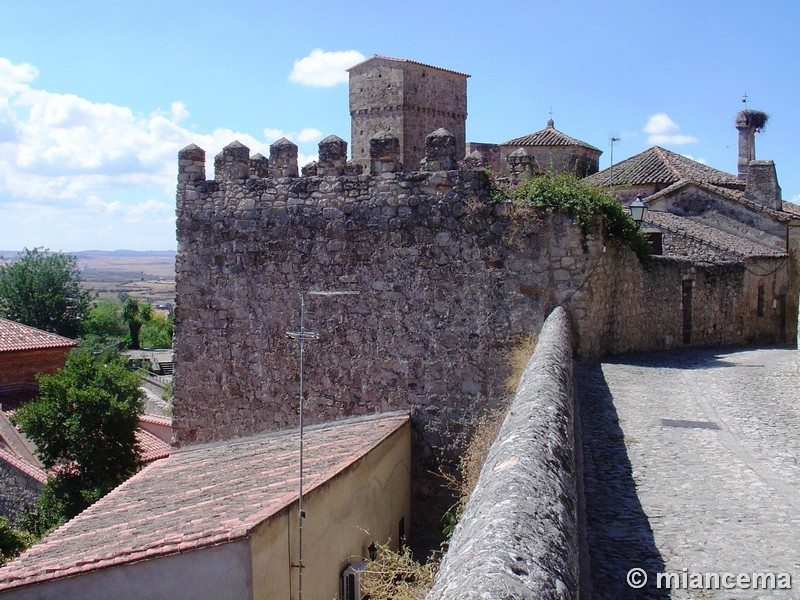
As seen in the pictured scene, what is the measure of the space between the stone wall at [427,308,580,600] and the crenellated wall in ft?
15.2

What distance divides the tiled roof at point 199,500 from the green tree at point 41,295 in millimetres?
38714

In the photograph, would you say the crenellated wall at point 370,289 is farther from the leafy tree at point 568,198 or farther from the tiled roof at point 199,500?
the tiled roof at point 199,500

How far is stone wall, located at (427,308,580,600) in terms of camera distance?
2.50 m

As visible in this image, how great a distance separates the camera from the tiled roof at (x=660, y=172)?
980 inches

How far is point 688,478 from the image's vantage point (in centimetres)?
562

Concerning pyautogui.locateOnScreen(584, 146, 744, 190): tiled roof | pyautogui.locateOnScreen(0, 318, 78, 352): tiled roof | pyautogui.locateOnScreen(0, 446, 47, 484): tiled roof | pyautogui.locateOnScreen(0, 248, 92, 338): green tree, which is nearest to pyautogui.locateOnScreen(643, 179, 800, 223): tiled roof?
pyautogui.locateOnScreen(584, 146, 744, 190): tiled roof

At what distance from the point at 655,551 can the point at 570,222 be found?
18.9ft

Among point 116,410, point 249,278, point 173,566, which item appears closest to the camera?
point 173,566

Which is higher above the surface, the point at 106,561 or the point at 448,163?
the point at 448,163

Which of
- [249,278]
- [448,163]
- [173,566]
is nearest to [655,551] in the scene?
[173,566]

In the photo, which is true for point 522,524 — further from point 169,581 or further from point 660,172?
point 660,172

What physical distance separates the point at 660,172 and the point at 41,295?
35929mm

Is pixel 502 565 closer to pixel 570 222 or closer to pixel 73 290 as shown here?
pixel 570 222

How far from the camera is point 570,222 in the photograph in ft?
31.2
